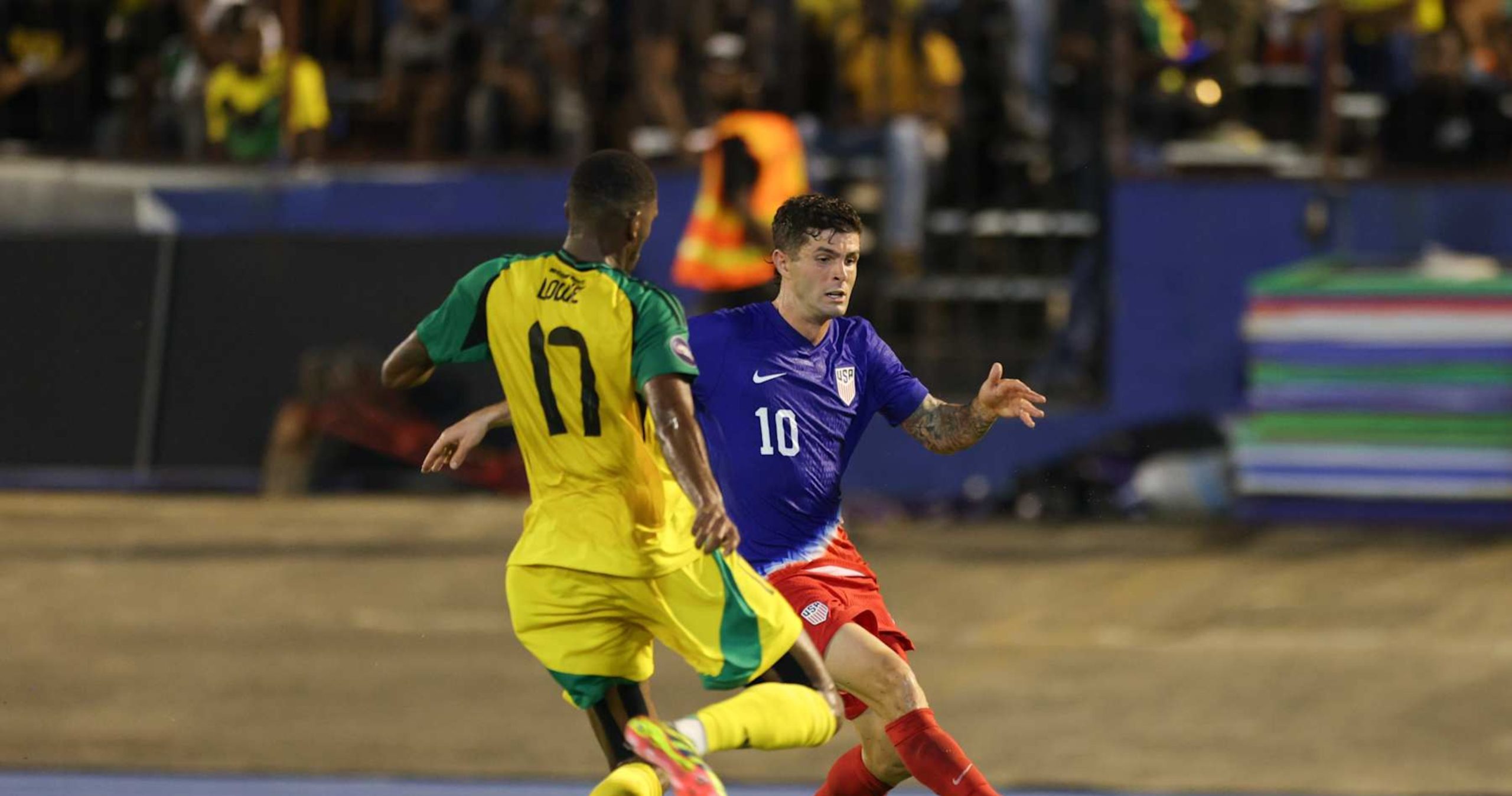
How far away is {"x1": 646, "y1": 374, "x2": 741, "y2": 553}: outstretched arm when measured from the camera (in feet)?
17.4

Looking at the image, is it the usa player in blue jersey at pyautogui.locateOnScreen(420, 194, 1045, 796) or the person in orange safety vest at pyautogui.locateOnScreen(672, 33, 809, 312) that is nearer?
the usa player in blue jersey at pyautogui.locateOnScreen(420, 194, 1045, 796)

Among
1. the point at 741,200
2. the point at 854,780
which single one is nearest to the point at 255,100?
the point at 741,200

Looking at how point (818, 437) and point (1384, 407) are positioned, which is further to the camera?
point (1384, 407)

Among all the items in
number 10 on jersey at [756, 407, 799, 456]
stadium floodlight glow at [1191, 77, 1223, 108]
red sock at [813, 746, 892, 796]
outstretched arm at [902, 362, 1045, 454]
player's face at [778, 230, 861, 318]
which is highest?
stadium floodlight glow at [1191, 77, 1223, 108]

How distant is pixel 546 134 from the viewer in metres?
14.9

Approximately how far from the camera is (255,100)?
15.1 metres

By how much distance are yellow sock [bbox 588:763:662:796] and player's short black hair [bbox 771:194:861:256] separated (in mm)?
1436

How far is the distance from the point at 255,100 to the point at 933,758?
1043 centimetres

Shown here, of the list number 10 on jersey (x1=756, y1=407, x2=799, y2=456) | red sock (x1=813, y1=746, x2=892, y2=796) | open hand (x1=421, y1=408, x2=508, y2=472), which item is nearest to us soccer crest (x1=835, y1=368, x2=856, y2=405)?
number 10 on jersey (x1=756, y1=407, x2=799, y2=456)

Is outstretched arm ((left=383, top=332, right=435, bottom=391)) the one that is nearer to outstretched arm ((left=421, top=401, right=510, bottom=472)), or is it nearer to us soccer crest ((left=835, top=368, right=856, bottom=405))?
outstretched arm ((left=421, top=401, right=510, bottom=472))

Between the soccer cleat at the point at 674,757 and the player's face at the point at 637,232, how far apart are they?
1.16 metres

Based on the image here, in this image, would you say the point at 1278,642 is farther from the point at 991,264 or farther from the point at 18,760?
the point at 18,760

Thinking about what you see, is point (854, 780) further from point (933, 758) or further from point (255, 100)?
point (255, 100)

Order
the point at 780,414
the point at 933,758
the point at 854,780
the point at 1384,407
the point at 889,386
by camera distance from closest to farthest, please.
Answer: the point at 933,758 < the point at 780,414 < the point at 889,386 < the point at 854,780 < the point at 1384,407
